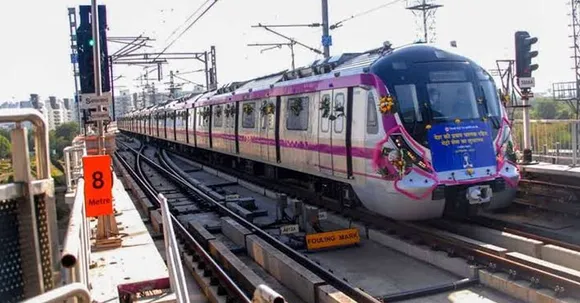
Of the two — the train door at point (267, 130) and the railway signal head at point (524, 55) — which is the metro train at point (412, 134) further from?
the railway signal head at point (524, 55)

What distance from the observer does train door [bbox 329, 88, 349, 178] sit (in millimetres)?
11375

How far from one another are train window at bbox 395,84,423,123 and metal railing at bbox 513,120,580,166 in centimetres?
460

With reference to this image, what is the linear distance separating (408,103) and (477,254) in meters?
2.83

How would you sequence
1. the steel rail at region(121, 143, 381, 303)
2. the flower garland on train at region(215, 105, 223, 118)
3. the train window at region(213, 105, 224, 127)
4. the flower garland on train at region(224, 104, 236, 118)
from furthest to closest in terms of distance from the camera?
the flower garland on train at region(215, 105, 223, 118) < the train window at region(213, 105, 224, 127) < the flower garland on train at region(224, 104, 236, 118) < the steel rail at region(121, 143, 381, 303)

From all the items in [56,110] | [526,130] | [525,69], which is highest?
[56,110]

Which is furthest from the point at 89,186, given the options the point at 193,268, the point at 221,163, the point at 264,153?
the point at 221,163

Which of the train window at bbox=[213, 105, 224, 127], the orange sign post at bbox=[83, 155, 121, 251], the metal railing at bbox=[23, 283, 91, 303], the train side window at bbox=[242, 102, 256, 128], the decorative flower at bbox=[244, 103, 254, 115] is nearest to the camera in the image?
the metal railing at bbox=[23, 283, 91, 303]

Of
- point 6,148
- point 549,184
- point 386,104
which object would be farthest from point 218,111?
point 6,148

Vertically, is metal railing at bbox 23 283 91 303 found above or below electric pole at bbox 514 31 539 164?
below

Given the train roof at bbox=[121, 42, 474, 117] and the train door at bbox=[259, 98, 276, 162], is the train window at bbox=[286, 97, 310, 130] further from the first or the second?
the train door at bbox=[259, 98, 276, 162]

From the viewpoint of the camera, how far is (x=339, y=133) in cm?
1160

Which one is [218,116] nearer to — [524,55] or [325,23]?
[325,23]

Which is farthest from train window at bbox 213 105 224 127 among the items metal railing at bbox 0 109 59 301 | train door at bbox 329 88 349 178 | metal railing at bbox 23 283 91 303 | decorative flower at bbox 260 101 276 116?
metal railing at bbox 23 283 91 303

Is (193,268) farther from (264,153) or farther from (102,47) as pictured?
(102,47)
